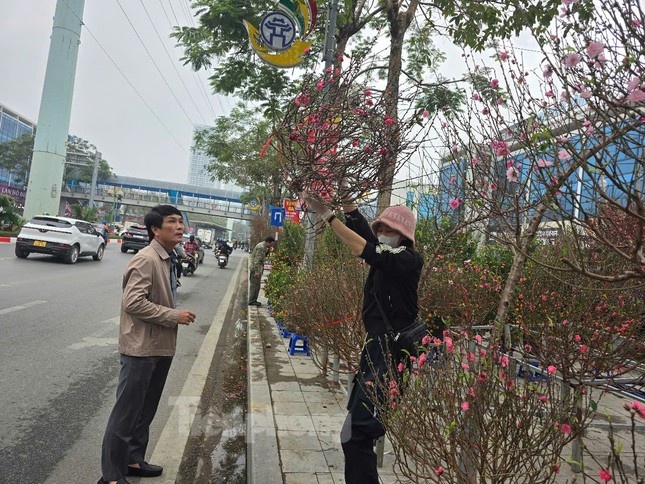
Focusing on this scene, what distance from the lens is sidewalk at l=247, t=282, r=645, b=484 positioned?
308 cm

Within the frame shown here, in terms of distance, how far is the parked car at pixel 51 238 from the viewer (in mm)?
14555

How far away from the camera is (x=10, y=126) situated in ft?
260

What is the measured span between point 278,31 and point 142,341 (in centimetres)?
559

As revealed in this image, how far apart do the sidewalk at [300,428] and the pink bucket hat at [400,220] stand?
130 cm

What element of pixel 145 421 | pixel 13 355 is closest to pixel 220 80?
pixel 13 355

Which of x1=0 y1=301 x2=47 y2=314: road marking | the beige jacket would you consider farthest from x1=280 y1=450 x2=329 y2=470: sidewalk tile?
x1=0 y1=301 x2=47 y2=314: road marking

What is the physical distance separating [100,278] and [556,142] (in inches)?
510

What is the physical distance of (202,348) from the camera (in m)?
6.93

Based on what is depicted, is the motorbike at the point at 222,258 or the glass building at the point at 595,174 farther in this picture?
the motorbike at the point at 222,258

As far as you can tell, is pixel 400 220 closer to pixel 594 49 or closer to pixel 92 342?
pixel 594 49

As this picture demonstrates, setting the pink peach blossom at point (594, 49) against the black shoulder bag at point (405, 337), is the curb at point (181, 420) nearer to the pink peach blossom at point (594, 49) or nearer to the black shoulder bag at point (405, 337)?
the black shoulder bag at point (405, 337)

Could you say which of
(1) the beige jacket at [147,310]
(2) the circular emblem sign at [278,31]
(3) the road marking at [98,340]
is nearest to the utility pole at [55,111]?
(2) the circular emblem sign at [278,31]

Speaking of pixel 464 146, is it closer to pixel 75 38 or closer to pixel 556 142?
pixel 556 142

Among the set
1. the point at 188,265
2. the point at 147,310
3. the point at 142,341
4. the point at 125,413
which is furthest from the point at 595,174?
the point at 188,265
